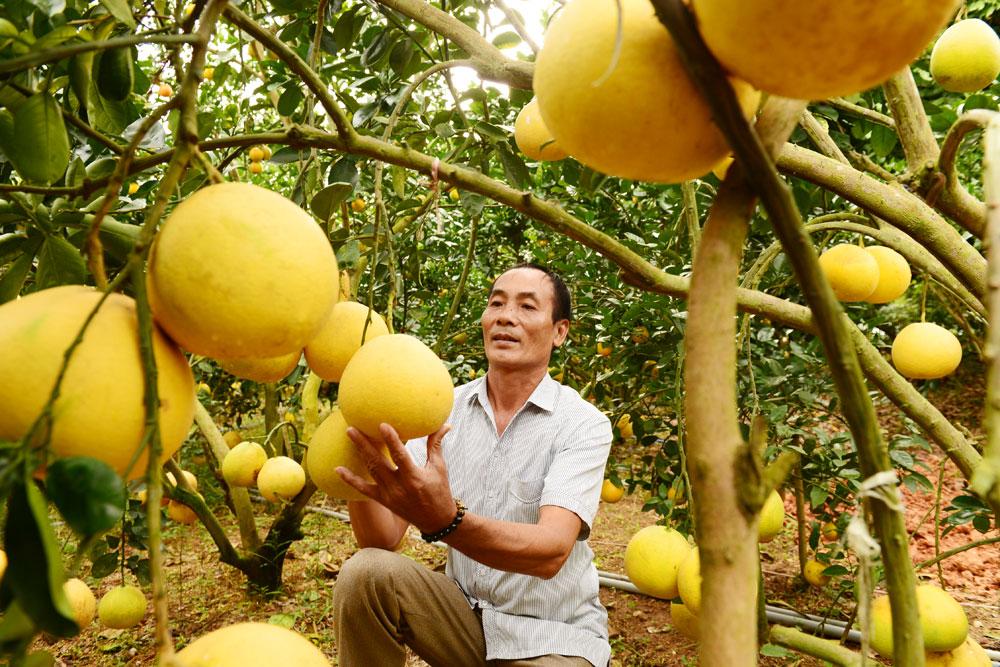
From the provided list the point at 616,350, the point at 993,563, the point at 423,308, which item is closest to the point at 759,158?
the point at 616,350

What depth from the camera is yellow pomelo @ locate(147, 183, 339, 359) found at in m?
0.54

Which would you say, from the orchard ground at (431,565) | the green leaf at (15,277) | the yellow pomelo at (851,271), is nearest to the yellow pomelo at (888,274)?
the yellow pomelo at (851,271)

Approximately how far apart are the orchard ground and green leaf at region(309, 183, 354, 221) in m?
2.38

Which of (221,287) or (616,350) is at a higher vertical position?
(616,350)

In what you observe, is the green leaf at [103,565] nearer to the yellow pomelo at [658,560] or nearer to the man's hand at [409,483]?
the man's hand at [409,483]

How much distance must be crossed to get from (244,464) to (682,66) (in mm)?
2949

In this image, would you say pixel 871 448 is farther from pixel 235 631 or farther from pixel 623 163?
pixel 235 631

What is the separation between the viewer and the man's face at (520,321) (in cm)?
254

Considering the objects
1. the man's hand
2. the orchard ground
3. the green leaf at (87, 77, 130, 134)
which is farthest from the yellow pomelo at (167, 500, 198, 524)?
the green leaf at (87, 77, 130, 134)

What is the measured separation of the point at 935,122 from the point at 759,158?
6.34ft

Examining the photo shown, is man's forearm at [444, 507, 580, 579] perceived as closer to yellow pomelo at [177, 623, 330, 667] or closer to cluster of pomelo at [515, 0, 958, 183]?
yellow pomelo at [177, 623, 330, 667]

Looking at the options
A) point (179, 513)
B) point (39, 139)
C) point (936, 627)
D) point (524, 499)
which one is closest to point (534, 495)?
point (524, 499)

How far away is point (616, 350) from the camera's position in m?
3.28

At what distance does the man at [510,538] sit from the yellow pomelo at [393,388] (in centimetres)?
→ 106
